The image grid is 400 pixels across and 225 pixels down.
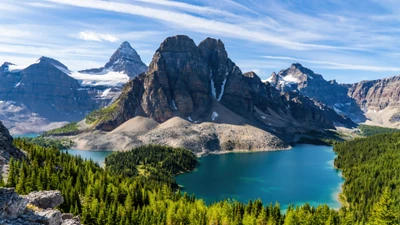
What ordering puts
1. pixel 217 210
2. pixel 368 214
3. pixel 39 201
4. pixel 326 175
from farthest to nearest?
pixel 326 175
pixel 368 214
pixel 217 210
pixel 39 201

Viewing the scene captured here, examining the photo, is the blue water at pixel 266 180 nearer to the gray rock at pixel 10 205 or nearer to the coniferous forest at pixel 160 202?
the coniferous forest at pixel 160 202

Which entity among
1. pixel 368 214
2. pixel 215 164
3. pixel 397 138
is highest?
pixel 397 138

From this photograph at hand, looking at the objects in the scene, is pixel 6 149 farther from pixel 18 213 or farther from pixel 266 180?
pixel 266 180

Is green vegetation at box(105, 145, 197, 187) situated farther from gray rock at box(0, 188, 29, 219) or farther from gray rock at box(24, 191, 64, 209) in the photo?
gray rock at box(0, 188, 29, 219)

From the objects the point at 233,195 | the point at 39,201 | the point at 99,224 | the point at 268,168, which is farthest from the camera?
the point at 268,168

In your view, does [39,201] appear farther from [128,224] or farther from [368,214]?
[368,214]

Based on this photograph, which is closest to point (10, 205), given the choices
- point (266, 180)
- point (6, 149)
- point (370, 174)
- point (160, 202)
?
point (160, 202)

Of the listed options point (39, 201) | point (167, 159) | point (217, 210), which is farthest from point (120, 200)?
point (167, 159)
